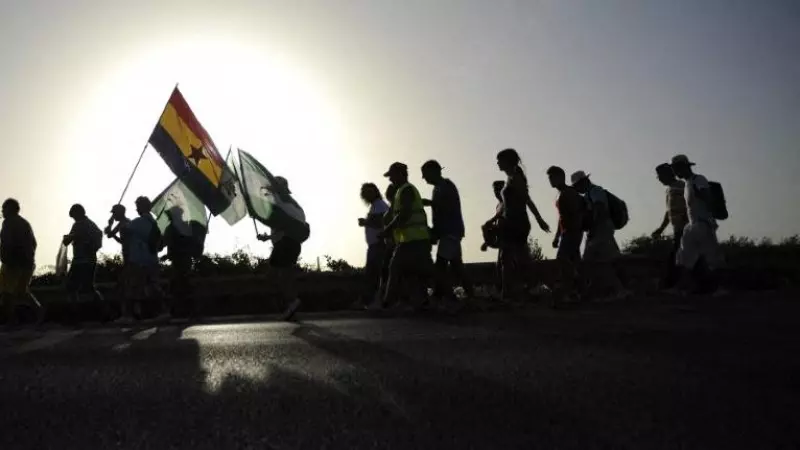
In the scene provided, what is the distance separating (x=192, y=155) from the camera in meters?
15.8

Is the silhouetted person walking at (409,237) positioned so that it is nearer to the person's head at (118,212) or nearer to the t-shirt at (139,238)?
the t-shirt at (139,238)

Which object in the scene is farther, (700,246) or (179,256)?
(179,256)

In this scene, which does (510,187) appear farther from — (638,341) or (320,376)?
(320,376)

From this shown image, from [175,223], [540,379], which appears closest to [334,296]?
[175,223]

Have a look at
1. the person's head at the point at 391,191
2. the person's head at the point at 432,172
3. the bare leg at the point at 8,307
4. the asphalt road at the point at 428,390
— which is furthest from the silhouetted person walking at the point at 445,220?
the bare leg at the point at 8,307

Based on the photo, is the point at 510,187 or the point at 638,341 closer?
the point at 638,341

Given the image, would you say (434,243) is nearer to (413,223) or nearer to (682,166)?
(413,223)

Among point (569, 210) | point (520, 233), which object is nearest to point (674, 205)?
point (569, 210)

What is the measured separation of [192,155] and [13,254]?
11.8 ft

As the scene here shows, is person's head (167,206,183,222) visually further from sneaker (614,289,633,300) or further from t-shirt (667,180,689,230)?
t-shirt (667,180,689,230)

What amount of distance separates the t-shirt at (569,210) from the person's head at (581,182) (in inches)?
25.6

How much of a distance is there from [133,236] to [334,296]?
155 inches

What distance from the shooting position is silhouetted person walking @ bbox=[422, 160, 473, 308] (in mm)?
11334

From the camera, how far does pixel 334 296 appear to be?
16.1 m
